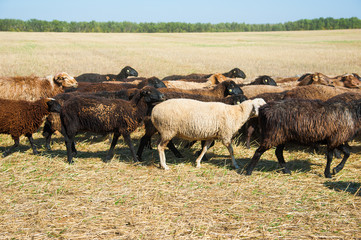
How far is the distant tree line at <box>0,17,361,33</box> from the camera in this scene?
105562 millimetres

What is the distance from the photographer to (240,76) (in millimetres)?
18156

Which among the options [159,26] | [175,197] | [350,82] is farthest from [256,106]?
[159,26]

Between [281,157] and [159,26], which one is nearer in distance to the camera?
[281,157]

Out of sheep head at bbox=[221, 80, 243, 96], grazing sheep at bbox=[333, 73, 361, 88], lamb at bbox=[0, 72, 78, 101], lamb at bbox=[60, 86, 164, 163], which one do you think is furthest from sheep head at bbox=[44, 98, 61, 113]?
grazing sheep at bbox=[333, 73, 361, 88]

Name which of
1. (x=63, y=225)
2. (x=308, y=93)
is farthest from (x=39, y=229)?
(x=308, y=93)

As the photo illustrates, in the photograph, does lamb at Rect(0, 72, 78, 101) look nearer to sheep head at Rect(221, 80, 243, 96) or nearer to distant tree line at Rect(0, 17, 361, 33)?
sheep head at Rect(221, 80, 243, 96)

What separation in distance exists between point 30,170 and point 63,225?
248 cm

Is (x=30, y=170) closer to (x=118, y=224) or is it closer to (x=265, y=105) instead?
(x=118, y=224)

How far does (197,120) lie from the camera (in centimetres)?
675

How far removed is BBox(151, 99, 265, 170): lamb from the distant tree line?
356ft

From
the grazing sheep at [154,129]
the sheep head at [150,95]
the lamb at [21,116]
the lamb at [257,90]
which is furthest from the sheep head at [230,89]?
the lamb at [21,116]

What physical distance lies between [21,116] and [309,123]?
6.34m

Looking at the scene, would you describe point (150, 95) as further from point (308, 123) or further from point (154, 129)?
point (308, 123)

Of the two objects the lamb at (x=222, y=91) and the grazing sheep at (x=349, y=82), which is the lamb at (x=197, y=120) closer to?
the lamb at (x=222, y=91)
